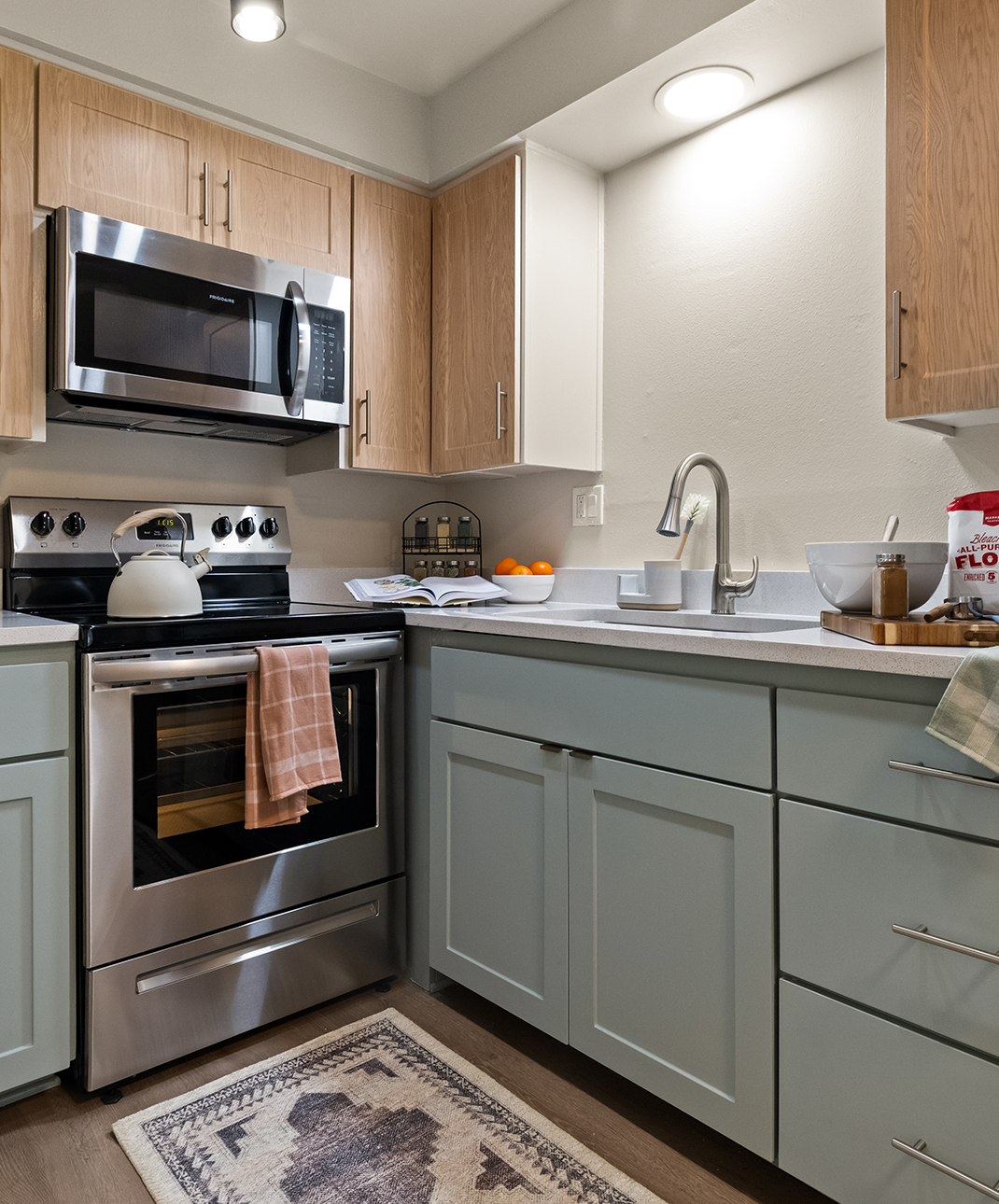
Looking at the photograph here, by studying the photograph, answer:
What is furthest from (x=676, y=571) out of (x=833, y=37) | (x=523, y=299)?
(x=833, y=37)

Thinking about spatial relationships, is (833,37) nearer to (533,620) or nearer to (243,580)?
(533,620)

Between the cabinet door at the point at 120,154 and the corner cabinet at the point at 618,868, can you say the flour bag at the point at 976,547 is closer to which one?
the corner cabinet at the point at 618,868

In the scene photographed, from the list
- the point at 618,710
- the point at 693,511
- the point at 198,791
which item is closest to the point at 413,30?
the point at 693,511

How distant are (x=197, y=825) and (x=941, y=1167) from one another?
54.8 inches

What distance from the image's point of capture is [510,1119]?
1523mm

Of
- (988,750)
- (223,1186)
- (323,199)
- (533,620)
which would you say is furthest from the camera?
(323,199)

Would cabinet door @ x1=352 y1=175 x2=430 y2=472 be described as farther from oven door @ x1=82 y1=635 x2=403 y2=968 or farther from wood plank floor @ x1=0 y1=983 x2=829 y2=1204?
wood plank floor @ x1=0 y1=983 x2=829 y2=1204

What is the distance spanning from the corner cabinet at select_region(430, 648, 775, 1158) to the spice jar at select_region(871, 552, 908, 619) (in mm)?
251

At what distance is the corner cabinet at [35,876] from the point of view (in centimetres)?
149

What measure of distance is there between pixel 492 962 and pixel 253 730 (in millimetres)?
720

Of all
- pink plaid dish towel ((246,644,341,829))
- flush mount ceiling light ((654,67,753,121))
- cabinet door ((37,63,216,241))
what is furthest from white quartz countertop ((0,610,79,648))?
flush mount ceiling light ((654,67,753,121))

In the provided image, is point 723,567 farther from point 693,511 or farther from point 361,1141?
point 361,1141

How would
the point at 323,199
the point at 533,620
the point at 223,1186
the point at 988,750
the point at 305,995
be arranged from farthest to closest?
1. the point at 323,199
2. the point at 305,995
3. the point at 533,620
4. the point at 223,1186
5. the point at 988,750

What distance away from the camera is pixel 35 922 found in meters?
1.53
